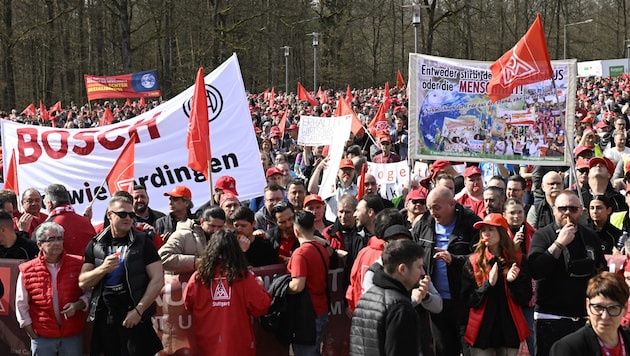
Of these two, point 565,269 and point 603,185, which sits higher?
point 603,185

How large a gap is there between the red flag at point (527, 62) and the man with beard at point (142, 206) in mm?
3545

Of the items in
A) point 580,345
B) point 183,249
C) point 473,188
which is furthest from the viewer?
point 473,188

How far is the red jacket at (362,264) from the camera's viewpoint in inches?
220

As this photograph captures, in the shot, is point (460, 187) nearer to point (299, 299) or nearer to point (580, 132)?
point (299, 299)

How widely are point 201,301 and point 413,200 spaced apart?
209cm

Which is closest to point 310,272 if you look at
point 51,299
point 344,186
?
point 51,299

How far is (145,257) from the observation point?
5.64 m

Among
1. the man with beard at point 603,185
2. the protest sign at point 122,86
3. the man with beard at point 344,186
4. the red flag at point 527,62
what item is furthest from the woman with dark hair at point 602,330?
the protest sign at point 122,86

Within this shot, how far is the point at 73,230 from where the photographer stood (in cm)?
646

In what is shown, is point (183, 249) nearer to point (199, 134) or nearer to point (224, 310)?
point (224, 310)

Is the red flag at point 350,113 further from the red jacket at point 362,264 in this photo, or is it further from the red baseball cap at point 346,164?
the red jacket at point 362,264

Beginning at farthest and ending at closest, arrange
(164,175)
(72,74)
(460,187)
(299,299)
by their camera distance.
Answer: (72,74) → (460,187) → (164,175) → (299,299)

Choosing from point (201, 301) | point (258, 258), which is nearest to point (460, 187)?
point (258, 258)

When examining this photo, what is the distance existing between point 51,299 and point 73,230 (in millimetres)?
802
